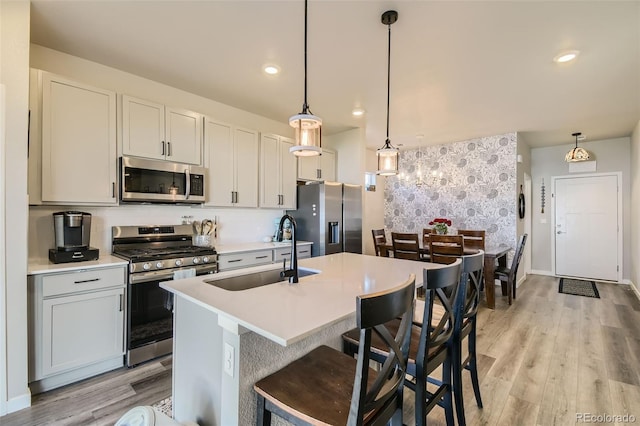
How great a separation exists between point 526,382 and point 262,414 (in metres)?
2.18

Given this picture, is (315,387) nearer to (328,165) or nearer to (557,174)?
(328,165)

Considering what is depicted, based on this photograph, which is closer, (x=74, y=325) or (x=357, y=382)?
(x=357, y=382)

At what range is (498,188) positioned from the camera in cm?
502

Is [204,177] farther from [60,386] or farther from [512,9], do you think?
[512,9]

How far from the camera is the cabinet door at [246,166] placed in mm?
3551

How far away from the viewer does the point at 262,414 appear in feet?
3.80

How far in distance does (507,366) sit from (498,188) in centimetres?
340

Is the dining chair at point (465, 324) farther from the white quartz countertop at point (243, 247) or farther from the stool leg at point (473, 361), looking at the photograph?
the white quartz countertop at point (243, 247)

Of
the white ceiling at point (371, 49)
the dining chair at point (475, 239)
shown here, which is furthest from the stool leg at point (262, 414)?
the dining chair at point (475, 239)

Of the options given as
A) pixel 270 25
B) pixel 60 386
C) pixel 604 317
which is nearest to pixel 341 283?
pixel 270 25

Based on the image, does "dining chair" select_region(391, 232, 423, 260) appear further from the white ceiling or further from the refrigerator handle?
the white ceiling

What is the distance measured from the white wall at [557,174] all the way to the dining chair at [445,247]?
12.0 ft

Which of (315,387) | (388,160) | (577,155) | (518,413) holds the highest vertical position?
(577,155)

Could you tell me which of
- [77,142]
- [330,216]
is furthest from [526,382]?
[77,142]
